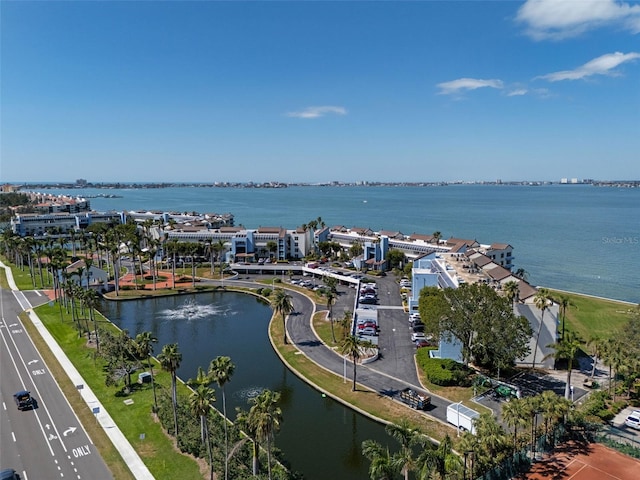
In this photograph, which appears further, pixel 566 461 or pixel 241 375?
pixel 241 375

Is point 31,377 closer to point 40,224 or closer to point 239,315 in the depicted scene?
point 239,315

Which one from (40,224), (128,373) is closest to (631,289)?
(128,373)

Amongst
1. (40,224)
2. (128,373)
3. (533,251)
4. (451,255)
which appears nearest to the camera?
(128,373)

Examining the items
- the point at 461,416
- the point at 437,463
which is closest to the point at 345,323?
the point at 461,416

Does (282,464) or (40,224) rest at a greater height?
(40,224)

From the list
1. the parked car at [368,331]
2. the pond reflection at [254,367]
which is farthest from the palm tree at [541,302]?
the pond reflection at [254,367]

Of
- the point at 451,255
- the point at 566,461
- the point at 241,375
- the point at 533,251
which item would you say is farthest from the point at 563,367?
the point at 533,251

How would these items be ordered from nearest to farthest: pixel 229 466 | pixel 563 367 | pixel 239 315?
pixel 229 466, pixel 563 367, pixel 239 315
